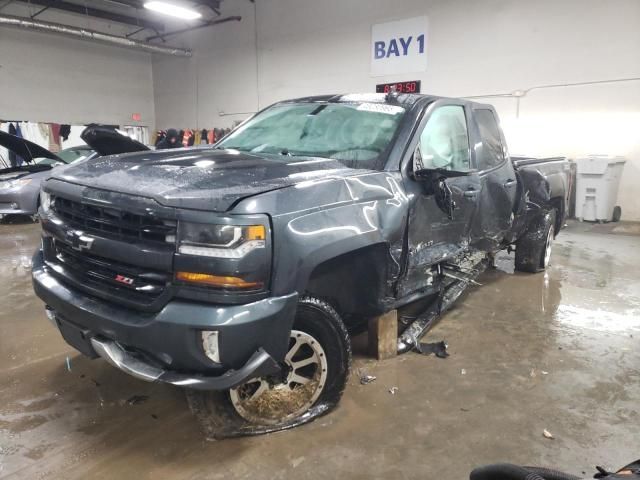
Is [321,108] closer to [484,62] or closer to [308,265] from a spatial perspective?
[308,265]

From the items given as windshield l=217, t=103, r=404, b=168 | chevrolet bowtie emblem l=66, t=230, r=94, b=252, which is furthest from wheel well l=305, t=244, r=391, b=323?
chevrolet bowtie emblem l=66, t=230, r=94, b=252

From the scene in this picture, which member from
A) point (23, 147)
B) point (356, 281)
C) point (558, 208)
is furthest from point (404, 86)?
point (356, 281)

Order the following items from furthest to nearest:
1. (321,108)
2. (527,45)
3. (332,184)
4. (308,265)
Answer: (527,45), (321,108), (332,184), (308,265)

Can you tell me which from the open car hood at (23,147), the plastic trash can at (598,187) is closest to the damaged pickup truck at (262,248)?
the open car hood at (23,147)

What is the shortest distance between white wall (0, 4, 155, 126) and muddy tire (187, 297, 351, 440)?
1555 cm

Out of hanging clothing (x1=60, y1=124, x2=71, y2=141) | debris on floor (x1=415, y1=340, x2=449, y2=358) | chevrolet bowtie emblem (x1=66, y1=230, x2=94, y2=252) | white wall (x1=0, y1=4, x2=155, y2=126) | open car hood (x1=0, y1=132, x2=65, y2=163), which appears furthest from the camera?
hanging clothing (x1=60, y1=124, x2=71, y2=141)

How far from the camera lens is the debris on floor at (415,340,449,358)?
3.32m

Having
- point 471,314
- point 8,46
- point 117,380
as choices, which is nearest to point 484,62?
point 471,314

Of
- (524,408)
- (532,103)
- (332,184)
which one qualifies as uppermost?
(532,103)

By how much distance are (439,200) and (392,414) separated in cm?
132

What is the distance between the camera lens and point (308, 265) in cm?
208

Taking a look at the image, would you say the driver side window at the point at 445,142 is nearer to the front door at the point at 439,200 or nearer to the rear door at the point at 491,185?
the front door at the point at 439,200

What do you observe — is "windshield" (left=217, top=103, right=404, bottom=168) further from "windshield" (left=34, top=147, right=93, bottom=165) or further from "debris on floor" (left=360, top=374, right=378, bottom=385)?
"windshield" (left=34, top=147, right=93, bottom=165)

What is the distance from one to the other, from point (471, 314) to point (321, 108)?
87.7 inches
